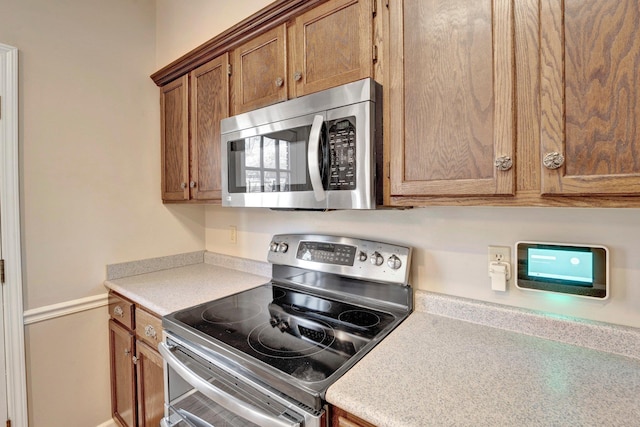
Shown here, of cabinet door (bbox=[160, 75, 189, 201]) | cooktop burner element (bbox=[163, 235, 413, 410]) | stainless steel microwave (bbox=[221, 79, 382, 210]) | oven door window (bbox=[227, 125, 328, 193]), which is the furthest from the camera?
cabinet door (bbox=[160, 75, 189, 201])

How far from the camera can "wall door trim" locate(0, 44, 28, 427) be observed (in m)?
1.49

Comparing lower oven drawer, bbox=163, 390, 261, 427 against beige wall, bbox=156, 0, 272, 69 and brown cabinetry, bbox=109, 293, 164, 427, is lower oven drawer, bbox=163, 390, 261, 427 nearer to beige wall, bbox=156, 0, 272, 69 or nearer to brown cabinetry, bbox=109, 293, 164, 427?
brown cabinetry, bbox=109, 293, 164, 427

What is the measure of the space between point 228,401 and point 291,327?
0.34m

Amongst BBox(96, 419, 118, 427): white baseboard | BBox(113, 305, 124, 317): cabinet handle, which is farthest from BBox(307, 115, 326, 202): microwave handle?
BBox(96, 419, 118, 427): white baseboard

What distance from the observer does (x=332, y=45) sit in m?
1.14

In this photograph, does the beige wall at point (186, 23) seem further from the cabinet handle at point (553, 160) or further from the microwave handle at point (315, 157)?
the cabinet handle at point (553, 160)

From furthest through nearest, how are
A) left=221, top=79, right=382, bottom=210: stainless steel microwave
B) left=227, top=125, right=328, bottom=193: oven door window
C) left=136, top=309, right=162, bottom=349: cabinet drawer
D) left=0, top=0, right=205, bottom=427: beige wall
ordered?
1. left=0, top=0, right=205, bottom=427: beige wall
2. left=136, top=309, right=162, bottom=349: cabinet drawer
3. left=227, top=125, right=328, bottom=193: oven door window
4. left=221, top=79, right=382, bottom=210: stainless steel microwave

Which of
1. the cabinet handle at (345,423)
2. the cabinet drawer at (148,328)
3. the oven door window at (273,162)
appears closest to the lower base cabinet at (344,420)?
the cabinet handle at (345,423)

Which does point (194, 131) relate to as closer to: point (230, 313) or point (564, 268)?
point (230, 313)

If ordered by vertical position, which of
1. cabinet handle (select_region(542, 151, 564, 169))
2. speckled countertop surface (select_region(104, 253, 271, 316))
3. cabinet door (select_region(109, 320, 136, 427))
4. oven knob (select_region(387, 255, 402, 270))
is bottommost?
cabinet door (select_region(109, 320, 136, 427))

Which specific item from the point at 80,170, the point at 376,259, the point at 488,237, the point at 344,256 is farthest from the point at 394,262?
the point at 80,170

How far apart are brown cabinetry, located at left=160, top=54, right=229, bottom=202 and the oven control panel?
18.7 inches

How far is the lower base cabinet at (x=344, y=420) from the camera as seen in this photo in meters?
0.75

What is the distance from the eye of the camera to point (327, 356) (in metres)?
0.96
